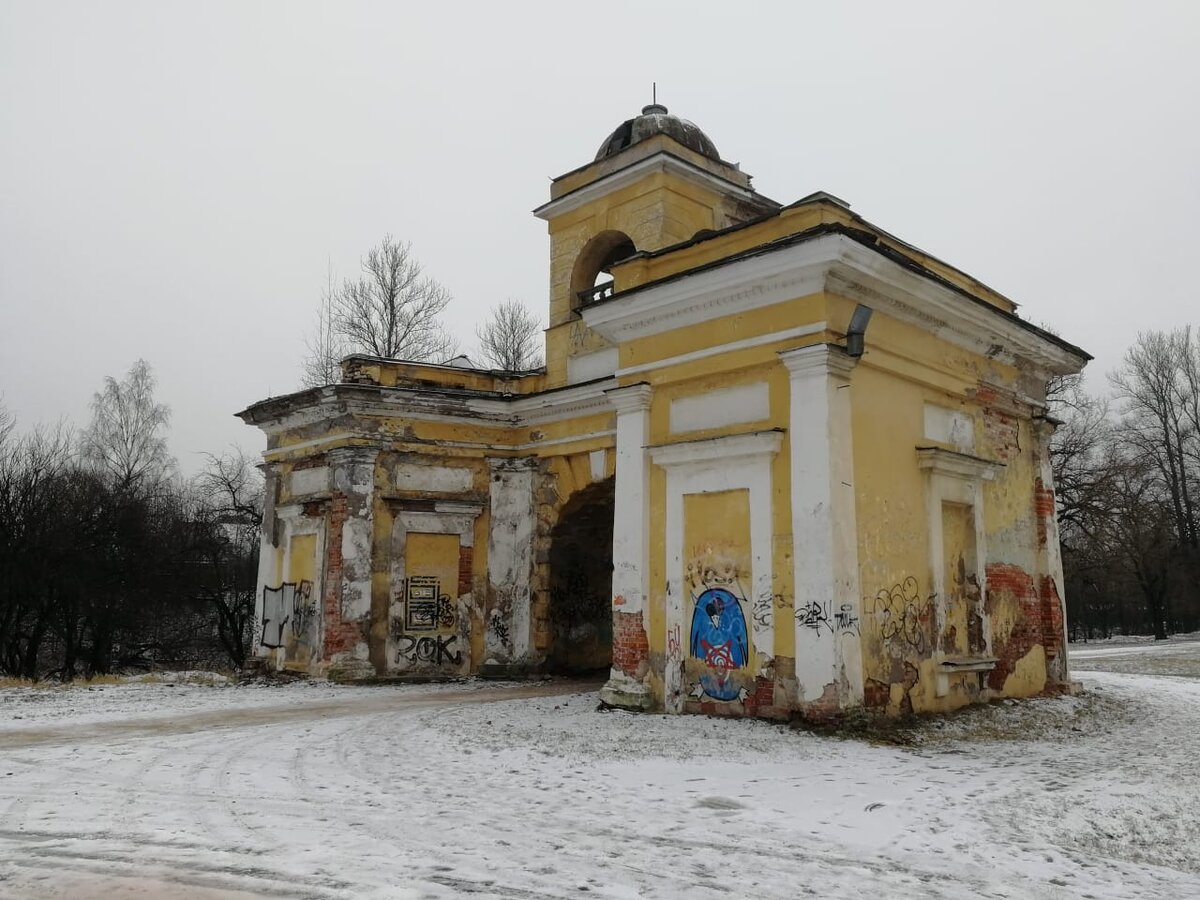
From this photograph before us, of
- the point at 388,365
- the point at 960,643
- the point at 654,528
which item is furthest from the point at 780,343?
the point at 388,365

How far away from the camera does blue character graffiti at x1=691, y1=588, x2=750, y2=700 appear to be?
9.05 metres

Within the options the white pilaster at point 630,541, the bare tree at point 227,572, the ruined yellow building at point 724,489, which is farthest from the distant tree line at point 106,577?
the white pilaster at point 630,541

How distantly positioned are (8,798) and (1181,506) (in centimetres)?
4241

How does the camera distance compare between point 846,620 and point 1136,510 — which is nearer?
point 846,620

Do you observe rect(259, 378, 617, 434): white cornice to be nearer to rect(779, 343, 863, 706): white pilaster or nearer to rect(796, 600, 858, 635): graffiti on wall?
rect(779, 343, 863, 706): white pilaster

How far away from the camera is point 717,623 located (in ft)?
30.4

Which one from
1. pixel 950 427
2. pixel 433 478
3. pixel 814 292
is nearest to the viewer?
pixel 814 292

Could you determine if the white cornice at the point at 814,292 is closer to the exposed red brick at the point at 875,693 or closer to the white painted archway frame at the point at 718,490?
the white painted archway frame at the point at 718,490

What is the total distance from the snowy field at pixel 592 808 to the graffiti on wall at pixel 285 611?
16.8 feet

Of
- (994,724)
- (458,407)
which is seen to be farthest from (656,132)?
(994,724)

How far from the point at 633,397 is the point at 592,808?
219 inches

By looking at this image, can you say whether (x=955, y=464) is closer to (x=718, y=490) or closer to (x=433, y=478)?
(x=718, y=490)

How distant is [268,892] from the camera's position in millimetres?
3770

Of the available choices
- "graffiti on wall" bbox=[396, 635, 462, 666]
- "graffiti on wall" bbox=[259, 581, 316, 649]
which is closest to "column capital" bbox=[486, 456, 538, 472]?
"graffiti on wall" bbox=[396, 635, 462, 666]
